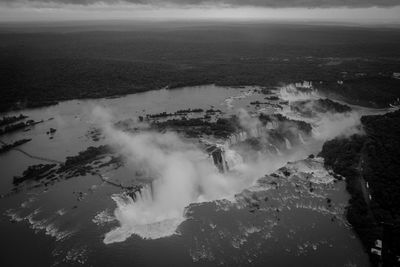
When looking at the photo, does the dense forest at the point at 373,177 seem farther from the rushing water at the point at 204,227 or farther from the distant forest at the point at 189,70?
the distant forest at the point at 189,70

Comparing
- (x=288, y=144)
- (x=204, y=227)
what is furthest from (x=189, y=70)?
(x=204, y=227)

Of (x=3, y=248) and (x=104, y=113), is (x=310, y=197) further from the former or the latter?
(x=104, y=113)

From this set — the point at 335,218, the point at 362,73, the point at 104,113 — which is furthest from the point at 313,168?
the point at 362,73

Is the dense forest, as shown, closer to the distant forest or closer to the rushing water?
the rushing water

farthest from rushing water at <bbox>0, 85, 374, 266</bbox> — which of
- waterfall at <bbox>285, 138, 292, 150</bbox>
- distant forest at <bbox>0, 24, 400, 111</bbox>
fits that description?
distant forest at <bbox>0, 24, 400, 111</bbox>

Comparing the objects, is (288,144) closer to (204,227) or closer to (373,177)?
(373,177)

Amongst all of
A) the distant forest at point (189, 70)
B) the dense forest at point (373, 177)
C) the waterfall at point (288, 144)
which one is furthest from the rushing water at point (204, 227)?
the distant forest at point (189, 70)
